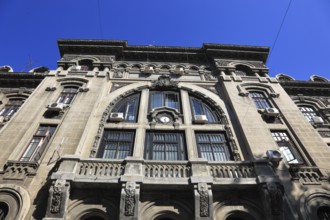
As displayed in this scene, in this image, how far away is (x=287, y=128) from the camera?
14.7m

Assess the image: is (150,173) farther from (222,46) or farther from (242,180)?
(222,46)

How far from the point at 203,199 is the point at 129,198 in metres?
3.22

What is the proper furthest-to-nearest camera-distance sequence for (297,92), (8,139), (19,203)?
1. (297,92)
2. (8,139)
3. (19,203)

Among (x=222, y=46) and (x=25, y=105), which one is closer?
(x=25, y=105)

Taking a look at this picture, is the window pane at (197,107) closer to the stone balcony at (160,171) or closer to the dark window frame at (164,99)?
the dark window frame at (164,99)

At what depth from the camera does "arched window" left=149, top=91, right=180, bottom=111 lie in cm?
1654

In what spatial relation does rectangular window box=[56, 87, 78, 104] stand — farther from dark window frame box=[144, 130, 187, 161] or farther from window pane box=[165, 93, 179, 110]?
window pane box=[165, 93, 179, 110]

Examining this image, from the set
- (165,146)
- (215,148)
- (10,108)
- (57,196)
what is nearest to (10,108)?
(10,108)

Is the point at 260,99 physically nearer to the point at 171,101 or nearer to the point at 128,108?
the point at 171,101

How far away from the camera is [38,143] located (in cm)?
1298

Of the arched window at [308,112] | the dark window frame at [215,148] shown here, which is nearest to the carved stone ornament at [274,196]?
the dark window frame at [215,148]

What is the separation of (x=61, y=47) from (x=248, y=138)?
60.6 ft

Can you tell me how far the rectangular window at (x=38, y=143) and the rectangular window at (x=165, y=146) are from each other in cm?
591

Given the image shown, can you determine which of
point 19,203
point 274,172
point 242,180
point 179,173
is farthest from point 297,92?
point 19,203
